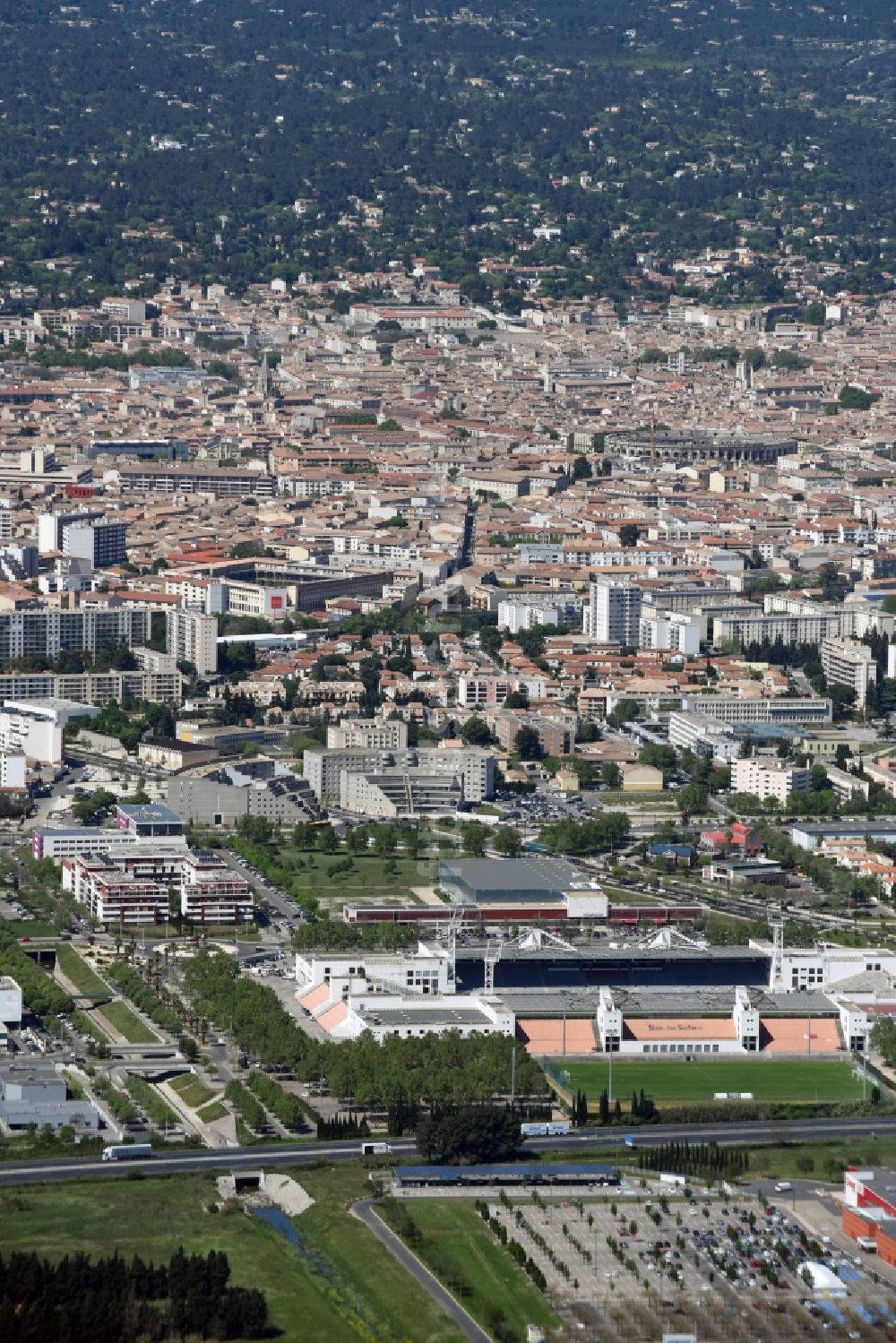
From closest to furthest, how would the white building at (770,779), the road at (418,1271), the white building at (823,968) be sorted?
1. the road at (418,1271)
2. the white building at (823,968)
3. the white building at (770,779)

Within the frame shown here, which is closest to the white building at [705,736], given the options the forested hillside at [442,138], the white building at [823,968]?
the white building at [823,968]

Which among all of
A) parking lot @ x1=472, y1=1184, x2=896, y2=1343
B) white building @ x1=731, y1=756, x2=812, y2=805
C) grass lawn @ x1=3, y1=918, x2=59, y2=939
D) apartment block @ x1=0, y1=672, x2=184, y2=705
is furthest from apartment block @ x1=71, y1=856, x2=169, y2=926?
apartment block @ x1=0, y1=672, x2=184, y2=705

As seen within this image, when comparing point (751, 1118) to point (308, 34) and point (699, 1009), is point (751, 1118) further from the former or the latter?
point (308, 34)

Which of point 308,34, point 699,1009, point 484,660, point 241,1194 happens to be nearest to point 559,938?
point 699,1009

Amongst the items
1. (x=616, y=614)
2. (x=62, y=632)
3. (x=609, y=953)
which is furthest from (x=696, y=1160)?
(x=616, y=614)

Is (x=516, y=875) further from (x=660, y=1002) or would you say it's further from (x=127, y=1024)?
(x=127, y=1024)

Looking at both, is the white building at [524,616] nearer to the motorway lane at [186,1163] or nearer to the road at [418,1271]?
the motorway lane at [186,1163]
